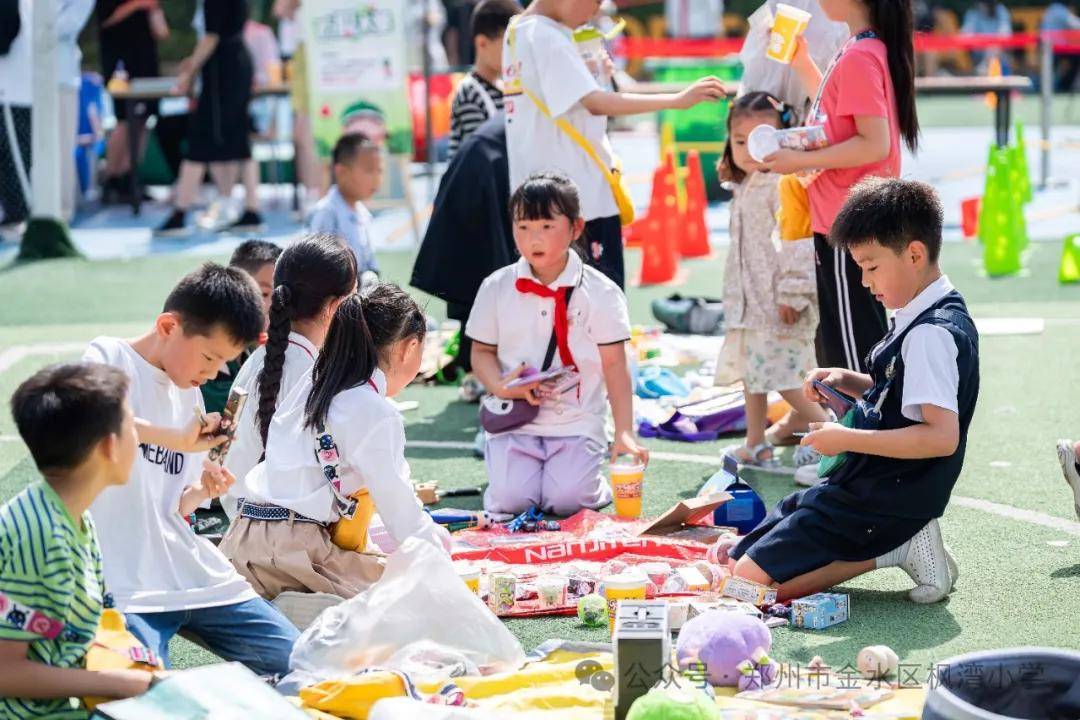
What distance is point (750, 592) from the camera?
4.52 meters

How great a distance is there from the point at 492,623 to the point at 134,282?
26.4 feet

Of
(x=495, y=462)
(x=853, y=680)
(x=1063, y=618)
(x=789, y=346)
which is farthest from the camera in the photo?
(x=789, y=346)

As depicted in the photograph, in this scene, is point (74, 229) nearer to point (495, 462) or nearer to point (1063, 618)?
point (495, 462)

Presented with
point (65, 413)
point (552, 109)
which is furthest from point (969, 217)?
point (65, 413)

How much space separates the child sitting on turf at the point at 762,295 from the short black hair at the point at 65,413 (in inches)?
140

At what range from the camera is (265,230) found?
45.4ft

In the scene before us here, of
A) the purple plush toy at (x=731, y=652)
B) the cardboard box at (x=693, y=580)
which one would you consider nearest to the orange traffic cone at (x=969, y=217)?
the cardboard box at (x=693, y=580)

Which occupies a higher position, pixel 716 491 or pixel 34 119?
pixel 34 119

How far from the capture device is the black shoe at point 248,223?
541 inches

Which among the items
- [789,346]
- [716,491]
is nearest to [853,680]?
[716,491]

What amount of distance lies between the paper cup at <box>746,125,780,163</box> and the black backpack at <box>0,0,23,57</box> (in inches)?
325

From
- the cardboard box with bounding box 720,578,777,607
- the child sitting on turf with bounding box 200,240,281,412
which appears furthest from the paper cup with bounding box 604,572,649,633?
the child sitting on turf with bounding box 200,240,281,412

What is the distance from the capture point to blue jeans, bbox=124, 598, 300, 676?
12.9 ft

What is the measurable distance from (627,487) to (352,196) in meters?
2.91
